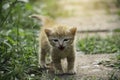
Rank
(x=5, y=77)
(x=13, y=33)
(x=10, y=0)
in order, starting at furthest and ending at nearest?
(x=13, y=33) < (x=10, y=0) < (x=5, y=77)

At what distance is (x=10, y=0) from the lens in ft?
20.7

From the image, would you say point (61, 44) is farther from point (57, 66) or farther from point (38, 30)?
point (38, 30)

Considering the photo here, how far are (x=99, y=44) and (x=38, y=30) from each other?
158 cm

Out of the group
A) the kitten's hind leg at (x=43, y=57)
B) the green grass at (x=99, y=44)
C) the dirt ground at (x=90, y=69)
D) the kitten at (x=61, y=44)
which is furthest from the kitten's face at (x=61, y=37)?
the green grass at (x=99, y=44)

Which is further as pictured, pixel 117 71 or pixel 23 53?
pixel 23 53

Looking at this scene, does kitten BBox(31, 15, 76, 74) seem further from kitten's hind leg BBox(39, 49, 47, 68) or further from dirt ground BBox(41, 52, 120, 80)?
kitten's hind leg BBox(39, 49, 47, 68)

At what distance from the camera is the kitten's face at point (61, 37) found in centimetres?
541

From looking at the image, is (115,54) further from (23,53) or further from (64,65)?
(23,53)

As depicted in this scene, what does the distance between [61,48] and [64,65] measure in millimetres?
659

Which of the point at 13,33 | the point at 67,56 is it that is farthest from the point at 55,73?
the point at 13,33

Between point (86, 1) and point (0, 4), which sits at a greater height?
point (0, 4)

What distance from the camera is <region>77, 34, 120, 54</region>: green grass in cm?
683

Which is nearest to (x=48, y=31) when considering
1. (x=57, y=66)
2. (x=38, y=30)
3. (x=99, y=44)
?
(x=57, y=66)

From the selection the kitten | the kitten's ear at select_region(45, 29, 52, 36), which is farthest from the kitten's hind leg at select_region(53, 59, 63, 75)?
the kitten's ear at select_region(45, 29, 52, 36)
